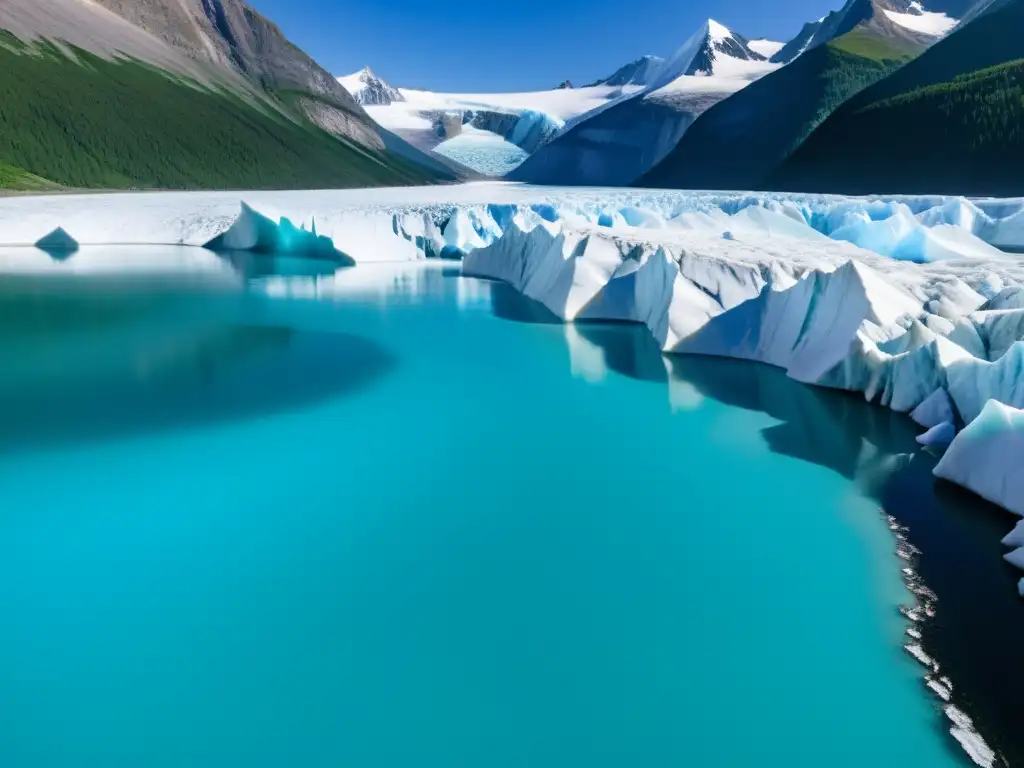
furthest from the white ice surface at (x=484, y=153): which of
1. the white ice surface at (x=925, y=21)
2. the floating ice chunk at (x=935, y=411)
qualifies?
the floating ice chunk at (x=935, y=411)

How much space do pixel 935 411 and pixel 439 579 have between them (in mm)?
4584

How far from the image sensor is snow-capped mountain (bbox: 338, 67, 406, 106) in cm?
14612

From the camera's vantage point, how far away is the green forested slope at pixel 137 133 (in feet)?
154

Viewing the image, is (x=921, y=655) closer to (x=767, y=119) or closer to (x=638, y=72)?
(x=767, y=119)

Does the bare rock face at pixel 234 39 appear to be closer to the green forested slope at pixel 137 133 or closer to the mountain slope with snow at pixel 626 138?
the green forested slope at pixel 137 133

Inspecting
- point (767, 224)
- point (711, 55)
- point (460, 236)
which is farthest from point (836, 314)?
point (711, 55)

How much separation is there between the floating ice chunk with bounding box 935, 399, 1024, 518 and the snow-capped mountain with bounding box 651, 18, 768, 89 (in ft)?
350

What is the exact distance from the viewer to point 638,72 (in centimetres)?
15488

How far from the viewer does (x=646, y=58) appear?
15525cm

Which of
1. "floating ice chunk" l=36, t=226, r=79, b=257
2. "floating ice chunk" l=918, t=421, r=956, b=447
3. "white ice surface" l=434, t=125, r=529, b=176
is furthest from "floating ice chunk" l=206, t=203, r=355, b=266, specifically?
"white ice surface" l=434, t=125, r=529, b=176

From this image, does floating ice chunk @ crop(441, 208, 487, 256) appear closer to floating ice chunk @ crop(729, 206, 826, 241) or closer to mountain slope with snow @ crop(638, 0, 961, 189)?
floating ice chunk @ crop(729, 206, 826, 241)

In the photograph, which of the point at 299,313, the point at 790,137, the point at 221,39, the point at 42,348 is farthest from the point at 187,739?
the point at 221,39

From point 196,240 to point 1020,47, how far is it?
160 feet

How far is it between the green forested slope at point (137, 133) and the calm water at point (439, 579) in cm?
4124
